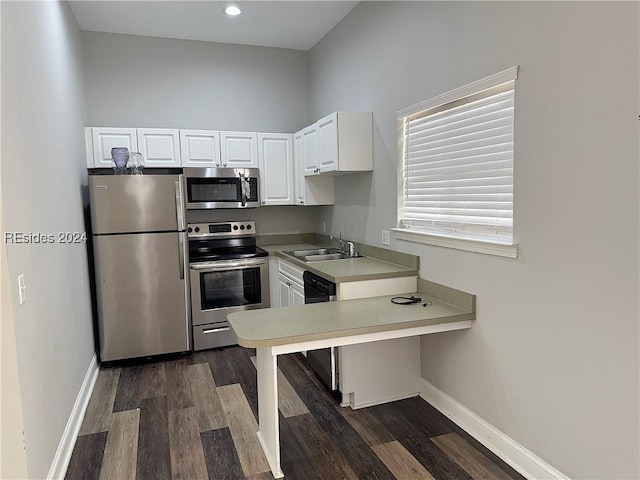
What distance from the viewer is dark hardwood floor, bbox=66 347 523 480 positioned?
7.74 feet

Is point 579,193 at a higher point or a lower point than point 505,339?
higher

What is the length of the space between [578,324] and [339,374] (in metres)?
1.53

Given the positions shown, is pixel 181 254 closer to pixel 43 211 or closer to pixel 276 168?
pixel 276 168

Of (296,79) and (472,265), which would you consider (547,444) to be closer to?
(472,265)

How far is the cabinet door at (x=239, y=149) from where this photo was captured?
4.48m

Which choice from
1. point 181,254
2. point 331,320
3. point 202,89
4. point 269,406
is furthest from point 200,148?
point 269,406

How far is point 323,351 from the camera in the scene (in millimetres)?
3205

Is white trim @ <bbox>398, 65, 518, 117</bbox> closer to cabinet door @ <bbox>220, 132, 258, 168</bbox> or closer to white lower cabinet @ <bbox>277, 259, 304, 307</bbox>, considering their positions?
white lower cabinet @ <bbox>277, 259, 304, 307</bbox>

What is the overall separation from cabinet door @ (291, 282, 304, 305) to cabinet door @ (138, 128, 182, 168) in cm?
169

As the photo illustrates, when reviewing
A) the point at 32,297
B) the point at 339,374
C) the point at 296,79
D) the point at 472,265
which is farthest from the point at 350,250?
the point at 32,297

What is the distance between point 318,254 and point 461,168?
1.98 metres

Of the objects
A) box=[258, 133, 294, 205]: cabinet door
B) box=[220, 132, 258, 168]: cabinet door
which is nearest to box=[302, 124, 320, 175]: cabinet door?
box=[258, 133, 294, 205]: cabinet door

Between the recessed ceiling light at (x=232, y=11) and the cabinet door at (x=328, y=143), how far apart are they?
1181 millimetres

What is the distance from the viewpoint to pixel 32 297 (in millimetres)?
2125
